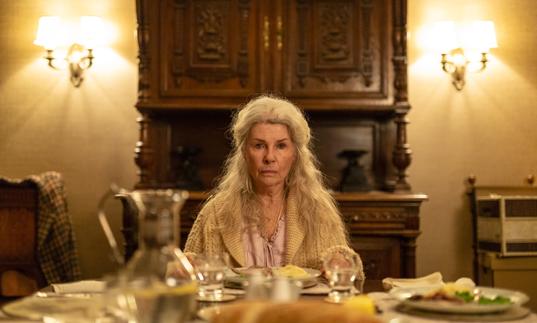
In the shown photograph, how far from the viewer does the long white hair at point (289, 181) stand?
272cm

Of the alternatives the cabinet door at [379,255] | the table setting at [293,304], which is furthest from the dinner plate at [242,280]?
the cabinet door at [379,255]

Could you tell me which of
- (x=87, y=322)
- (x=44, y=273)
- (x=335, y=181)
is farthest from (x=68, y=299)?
(x=335, y=181)

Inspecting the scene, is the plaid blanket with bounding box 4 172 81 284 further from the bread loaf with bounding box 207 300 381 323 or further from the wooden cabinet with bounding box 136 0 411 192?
the bread loaf with bounding box 207 300 381 323

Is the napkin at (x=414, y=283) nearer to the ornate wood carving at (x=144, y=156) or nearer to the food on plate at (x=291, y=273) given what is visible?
Answer: the food on plate at (x=291, y=273)

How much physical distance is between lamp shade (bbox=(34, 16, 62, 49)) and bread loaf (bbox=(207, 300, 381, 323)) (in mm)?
3894

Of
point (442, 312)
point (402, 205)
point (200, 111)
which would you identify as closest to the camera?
point (442, 312)

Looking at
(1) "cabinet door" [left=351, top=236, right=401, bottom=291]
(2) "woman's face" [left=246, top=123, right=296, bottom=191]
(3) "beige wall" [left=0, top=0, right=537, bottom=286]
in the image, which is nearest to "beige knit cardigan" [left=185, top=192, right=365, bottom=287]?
(2) "woman's face" [left=246, top=123, right=296, bottom=191]

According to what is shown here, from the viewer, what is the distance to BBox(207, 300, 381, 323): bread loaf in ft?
3.75

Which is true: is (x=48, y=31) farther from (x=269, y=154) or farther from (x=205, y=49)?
(x=269, y=154)

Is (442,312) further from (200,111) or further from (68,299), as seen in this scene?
(200,111)

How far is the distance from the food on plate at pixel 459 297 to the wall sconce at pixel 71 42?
11.6ft

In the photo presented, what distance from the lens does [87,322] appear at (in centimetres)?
143

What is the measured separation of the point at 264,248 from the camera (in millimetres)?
2697

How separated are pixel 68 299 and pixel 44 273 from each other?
107 inches
